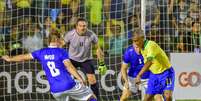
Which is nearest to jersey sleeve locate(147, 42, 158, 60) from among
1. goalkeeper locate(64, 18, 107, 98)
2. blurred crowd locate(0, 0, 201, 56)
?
goalkeeper locate(64, 18, 107, 98)

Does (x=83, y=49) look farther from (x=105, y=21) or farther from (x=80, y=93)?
(x=80, y=93)

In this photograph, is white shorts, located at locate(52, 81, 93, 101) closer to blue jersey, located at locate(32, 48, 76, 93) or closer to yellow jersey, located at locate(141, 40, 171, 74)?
blue jersey, located at locate(32, 48, 76, 93)

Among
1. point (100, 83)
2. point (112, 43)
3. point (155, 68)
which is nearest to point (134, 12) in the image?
point (112, 43)

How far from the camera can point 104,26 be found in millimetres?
14375

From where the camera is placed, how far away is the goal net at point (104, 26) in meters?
13.9

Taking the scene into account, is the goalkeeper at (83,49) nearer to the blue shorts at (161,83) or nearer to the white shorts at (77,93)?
the blue shorts at (161,83)

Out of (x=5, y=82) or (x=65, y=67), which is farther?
(x=5, y=82)

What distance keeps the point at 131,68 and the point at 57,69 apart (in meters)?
3.29

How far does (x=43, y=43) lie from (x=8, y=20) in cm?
96

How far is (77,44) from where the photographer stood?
12.0m

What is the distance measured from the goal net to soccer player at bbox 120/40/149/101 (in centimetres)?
250

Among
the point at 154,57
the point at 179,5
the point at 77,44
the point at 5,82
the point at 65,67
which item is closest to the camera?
the point at 65,67

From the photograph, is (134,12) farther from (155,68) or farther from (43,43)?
(155,68)

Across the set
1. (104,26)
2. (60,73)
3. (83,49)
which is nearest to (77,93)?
(60,73)
